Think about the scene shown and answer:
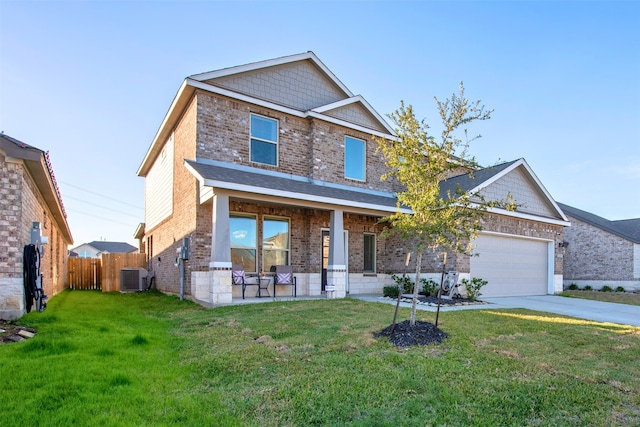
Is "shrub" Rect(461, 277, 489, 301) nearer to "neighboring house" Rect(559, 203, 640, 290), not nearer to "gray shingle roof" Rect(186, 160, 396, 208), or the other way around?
"gray shingle roof" Rect(186, 160, 396, 208)

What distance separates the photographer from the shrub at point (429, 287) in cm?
1297

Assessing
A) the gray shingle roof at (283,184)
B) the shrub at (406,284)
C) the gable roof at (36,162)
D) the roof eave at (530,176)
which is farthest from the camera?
the roof eave at (530,176)

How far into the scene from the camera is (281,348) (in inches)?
219

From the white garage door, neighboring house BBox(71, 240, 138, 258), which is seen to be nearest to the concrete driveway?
the white garage door

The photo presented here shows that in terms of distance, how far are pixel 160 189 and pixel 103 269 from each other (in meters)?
4.94

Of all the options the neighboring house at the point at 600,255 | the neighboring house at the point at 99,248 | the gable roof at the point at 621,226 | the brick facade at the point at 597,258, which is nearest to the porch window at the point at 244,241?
the neighboring house at the point at 600,255

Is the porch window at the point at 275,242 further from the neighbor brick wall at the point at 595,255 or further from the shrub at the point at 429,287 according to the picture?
the neighbor brick wall at the point at 595,255

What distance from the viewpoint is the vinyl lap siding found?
14.8 m

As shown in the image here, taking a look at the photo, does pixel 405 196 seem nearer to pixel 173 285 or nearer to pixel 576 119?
pixel 173 285

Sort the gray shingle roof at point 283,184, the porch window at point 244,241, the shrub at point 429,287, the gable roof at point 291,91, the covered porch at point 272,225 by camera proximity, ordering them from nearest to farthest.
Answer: the covered porch at point 272,225 → the gray shingle roof at point 283,184 → the porch window at point 244,241 → the gable roof at point 291,91 → the shrub at point 429,287

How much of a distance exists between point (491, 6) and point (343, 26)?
15.2 ft

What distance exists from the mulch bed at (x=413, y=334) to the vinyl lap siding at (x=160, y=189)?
35.2 ft

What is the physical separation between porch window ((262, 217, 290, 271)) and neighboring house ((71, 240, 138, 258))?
181ft

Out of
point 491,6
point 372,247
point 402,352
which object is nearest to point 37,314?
point 402,352
